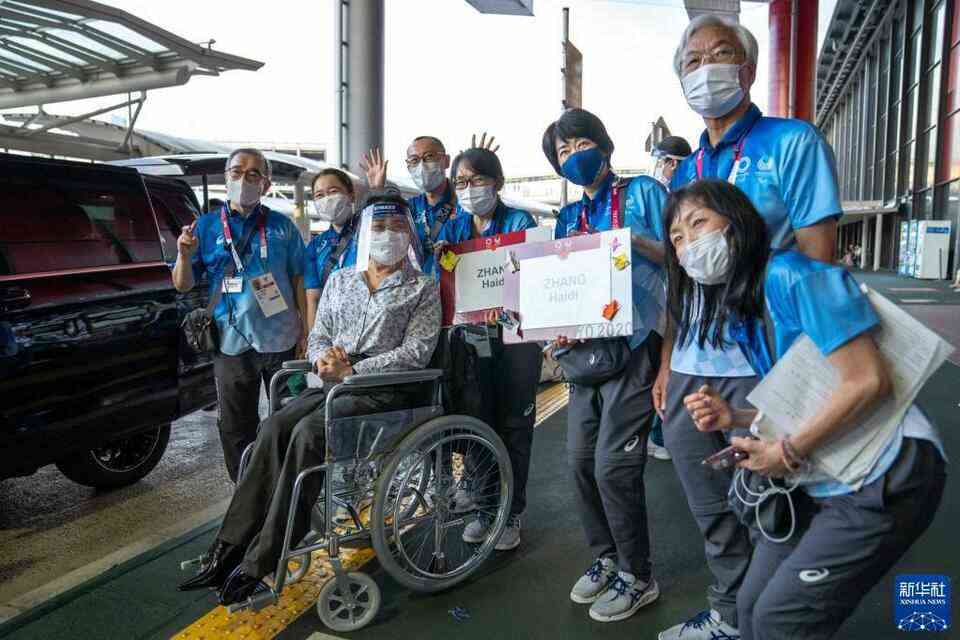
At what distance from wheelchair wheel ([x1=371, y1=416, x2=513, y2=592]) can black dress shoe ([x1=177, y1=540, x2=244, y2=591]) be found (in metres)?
0.48

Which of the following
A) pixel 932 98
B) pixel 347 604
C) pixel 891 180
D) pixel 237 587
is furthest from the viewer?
pixel 891 180

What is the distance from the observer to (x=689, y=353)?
1.89 m

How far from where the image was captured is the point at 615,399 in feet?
7.36

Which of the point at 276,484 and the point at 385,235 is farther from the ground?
the point at 385,235

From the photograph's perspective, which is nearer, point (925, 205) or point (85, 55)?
point (85, 55)

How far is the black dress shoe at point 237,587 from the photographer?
214cm

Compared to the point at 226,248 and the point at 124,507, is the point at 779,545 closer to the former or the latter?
the point at 226,248

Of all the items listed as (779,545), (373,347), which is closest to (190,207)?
(373,347)

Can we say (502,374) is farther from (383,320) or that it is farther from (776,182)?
(776,182)

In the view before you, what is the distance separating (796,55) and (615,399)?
→ 3241 centimetres

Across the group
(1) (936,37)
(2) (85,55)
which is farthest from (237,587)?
(1) (936,37)

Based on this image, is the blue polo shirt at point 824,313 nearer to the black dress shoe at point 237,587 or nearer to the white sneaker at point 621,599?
the white sneaker at point 621,599

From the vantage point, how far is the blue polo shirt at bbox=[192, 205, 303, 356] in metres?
3.07

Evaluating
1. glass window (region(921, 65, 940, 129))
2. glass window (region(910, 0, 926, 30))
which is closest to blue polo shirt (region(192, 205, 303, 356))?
glass window (region(921, 65, 940, 129))
